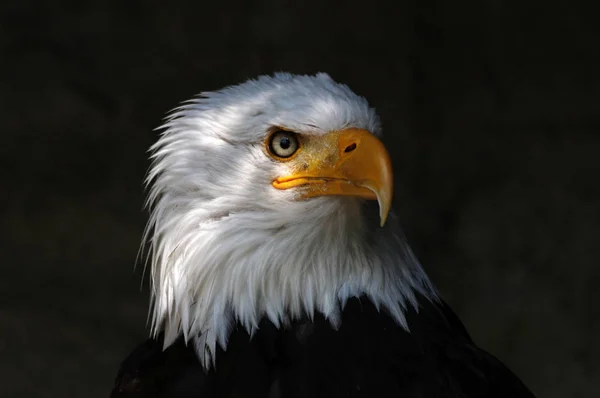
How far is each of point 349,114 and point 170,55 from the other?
2890 millimetres

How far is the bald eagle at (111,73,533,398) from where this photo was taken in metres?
2.39

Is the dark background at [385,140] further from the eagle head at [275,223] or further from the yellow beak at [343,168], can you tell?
the yellow beak at [343,168]

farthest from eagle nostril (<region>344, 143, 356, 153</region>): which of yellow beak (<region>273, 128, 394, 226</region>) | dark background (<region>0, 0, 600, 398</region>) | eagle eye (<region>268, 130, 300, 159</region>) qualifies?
dark background (<region>0, 0, 600, 398</region>)

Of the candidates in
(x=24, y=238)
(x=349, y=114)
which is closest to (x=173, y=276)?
(x=349, y=114)

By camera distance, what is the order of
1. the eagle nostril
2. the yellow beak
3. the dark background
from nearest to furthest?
the yellow beak → the eagle nostril → the dark background

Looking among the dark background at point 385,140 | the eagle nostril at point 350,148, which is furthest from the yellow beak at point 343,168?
the dark background at point 385,140

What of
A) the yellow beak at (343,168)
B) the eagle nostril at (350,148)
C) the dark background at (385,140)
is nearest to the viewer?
the yellow beak at (343,168)

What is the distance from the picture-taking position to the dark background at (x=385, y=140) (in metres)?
5.09

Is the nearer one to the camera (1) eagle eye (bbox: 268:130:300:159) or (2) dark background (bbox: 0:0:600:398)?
(1) eagle eye (bbox: 268:130:300:159)

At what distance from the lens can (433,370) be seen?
2.38 m

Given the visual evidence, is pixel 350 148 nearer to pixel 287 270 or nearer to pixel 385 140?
pixel 287 270

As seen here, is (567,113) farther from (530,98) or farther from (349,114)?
(349,114)

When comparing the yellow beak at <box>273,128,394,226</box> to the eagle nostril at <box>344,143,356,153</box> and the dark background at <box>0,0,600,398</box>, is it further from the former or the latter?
the dark background at <box>0,0,600,398</box>

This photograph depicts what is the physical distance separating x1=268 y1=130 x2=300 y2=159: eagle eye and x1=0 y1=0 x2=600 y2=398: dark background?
109 inches
